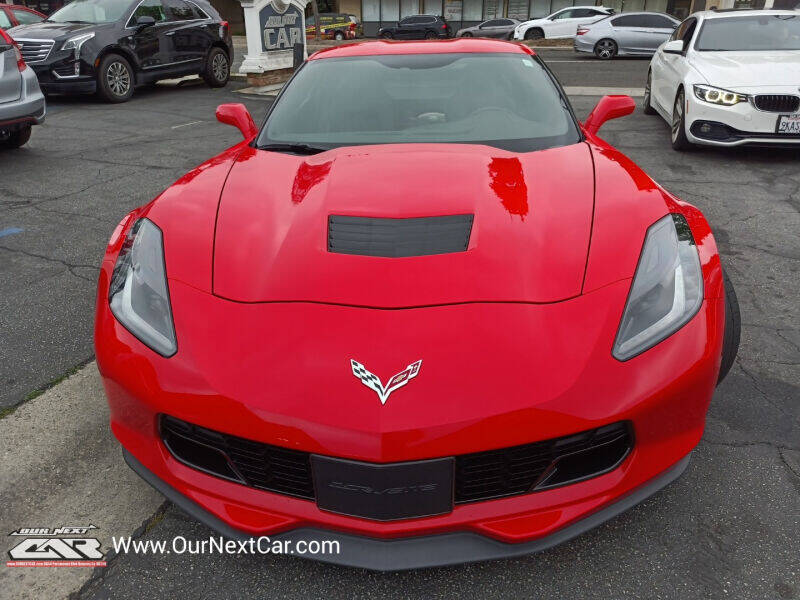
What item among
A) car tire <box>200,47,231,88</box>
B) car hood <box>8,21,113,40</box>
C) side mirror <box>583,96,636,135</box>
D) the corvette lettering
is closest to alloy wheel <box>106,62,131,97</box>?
car hood <box>8,21,113,40</box>

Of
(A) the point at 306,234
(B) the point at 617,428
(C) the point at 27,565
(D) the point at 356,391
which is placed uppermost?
(A) the point at 306,234

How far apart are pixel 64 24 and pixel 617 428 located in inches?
445

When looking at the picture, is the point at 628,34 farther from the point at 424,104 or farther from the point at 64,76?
the point at 424,104

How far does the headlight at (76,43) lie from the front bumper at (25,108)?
3.34 metres

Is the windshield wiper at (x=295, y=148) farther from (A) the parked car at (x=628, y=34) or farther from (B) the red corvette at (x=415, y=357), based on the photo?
(A) the parked car at (x=628, y=34)

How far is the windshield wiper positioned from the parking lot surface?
1.29m

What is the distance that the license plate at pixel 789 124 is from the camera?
5.83 m

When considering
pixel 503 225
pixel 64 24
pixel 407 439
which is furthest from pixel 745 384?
pixel 64 24

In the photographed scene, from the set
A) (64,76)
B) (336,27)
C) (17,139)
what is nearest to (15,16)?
(64,76)

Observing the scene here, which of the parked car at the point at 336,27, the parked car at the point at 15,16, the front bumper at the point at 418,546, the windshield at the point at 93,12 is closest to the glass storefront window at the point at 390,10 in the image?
the parked car at the point at 336,27

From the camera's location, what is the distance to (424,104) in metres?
2.96

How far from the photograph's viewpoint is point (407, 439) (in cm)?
145

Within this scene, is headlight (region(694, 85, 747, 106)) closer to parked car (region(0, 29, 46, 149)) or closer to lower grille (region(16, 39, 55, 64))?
parked car (region(0, 29, 46, 149))

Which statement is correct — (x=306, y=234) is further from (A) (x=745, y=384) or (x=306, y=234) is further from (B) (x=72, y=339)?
(A) (x=745, y=384)
